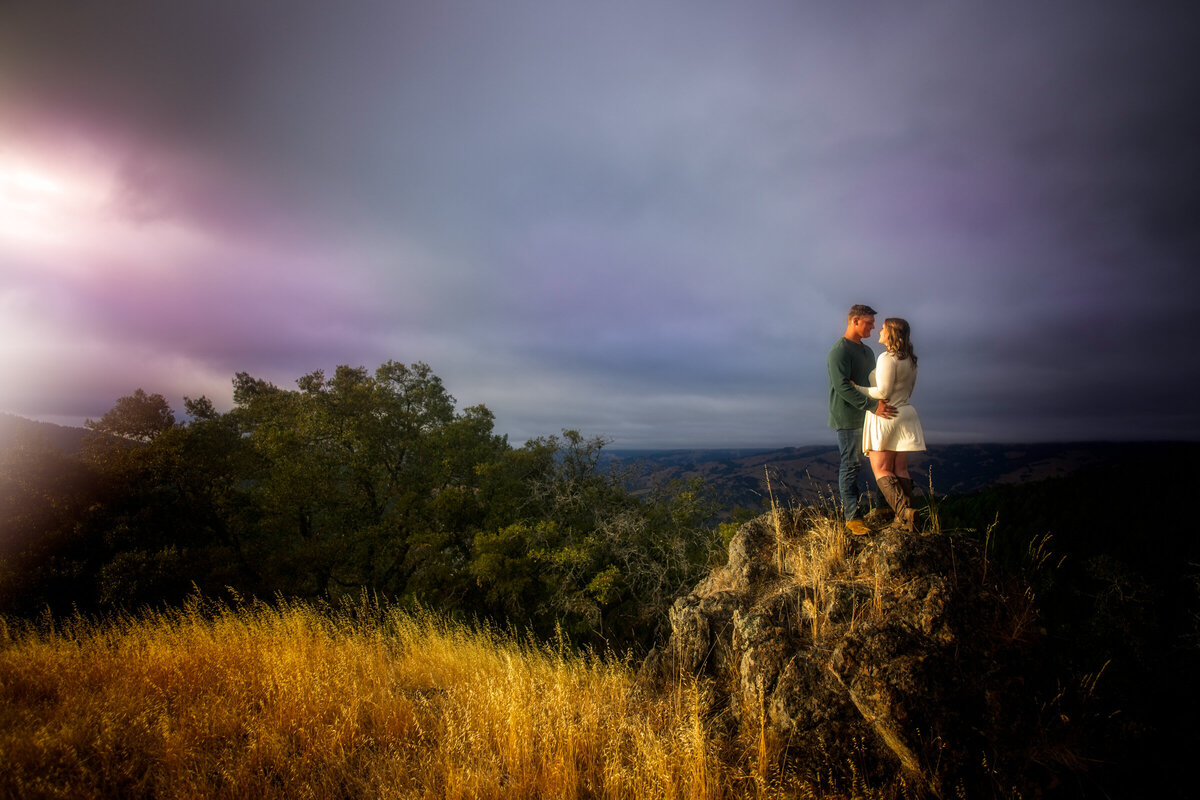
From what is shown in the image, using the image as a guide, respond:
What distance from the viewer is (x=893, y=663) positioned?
369cm

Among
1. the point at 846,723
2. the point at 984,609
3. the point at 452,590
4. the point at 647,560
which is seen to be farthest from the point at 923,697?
the point at 452,590

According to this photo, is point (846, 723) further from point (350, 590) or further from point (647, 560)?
point (350, 590)

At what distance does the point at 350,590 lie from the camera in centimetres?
1695

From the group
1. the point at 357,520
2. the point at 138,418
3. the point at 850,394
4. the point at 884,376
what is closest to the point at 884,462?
the point at 850,394

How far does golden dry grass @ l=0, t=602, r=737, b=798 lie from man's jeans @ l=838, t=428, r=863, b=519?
9.00ft

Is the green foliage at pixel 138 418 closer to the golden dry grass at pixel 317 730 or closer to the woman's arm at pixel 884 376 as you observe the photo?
the golden dry grass at pixel 317 730

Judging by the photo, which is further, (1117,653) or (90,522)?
(1117,653)

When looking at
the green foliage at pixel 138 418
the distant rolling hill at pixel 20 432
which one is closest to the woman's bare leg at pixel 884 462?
the distant rolling hill at pixel 20 432

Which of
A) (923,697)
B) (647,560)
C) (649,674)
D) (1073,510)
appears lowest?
(1073,510)

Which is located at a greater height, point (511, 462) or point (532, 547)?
point (511, 462)

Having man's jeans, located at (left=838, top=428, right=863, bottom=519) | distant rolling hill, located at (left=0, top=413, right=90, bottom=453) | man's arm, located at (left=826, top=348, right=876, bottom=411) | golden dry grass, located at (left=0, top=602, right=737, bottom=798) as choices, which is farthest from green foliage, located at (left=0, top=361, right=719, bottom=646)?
man's arm, located at (left=826, top=348, right=876, bottom=411)

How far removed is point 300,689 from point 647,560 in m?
10.8

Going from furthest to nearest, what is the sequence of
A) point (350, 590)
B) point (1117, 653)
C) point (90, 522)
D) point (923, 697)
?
point (1117, 653), point (350, 590), point (90, 522), point (923, 697)

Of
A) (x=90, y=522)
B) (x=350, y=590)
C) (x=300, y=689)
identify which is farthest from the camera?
(x=350, y=590)
